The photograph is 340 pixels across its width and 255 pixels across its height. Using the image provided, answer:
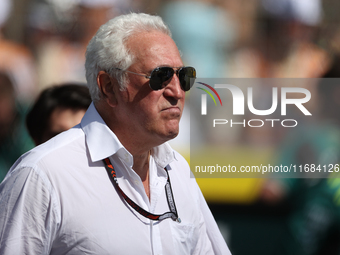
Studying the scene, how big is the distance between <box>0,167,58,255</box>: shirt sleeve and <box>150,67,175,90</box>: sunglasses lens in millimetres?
629

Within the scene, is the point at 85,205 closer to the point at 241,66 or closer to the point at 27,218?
the point at 27,218

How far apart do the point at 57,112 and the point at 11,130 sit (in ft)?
4.55

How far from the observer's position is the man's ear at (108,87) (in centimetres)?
183

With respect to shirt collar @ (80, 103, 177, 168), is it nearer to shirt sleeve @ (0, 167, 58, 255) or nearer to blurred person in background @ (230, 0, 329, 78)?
shirt sleeve @ (0, 167, 58, 255)

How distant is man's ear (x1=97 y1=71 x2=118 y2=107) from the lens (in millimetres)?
1832

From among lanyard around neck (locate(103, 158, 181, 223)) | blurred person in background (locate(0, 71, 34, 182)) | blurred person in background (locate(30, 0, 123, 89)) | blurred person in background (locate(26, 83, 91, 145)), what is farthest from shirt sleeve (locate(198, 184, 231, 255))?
blurred person in background (locate(0, 71, 34, 182))

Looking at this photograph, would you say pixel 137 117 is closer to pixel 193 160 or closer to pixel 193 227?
pixel 193 227

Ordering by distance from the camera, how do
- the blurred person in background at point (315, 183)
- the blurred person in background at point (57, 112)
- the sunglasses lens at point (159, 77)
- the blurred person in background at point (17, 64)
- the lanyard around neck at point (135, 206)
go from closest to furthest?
the lanyard around neck at point (135, 206)
the sunglasses lens at point (159, 77)
the blurred person in background at point (57, 112)
the blurred person in background at point (17, 64)
the blurred person in background at point (315, 183)

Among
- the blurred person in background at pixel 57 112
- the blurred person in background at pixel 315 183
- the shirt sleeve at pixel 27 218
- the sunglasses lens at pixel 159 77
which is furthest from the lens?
the blurred person in background at pixel 315 183

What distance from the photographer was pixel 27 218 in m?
1.43

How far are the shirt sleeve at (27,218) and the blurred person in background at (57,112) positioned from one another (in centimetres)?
121

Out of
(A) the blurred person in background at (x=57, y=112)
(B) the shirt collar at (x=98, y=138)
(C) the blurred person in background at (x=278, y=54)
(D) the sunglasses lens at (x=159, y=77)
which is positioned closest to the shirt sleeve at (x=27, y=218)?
(B) the shirt collar at (x=98, y=138)

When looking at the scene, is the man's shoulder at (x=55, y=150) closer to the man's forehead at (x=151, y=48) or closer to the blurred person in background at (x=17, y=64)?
the man's forehead at (x=151, y=48)

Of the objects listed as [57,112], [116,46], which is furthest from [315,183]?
[116,46]
